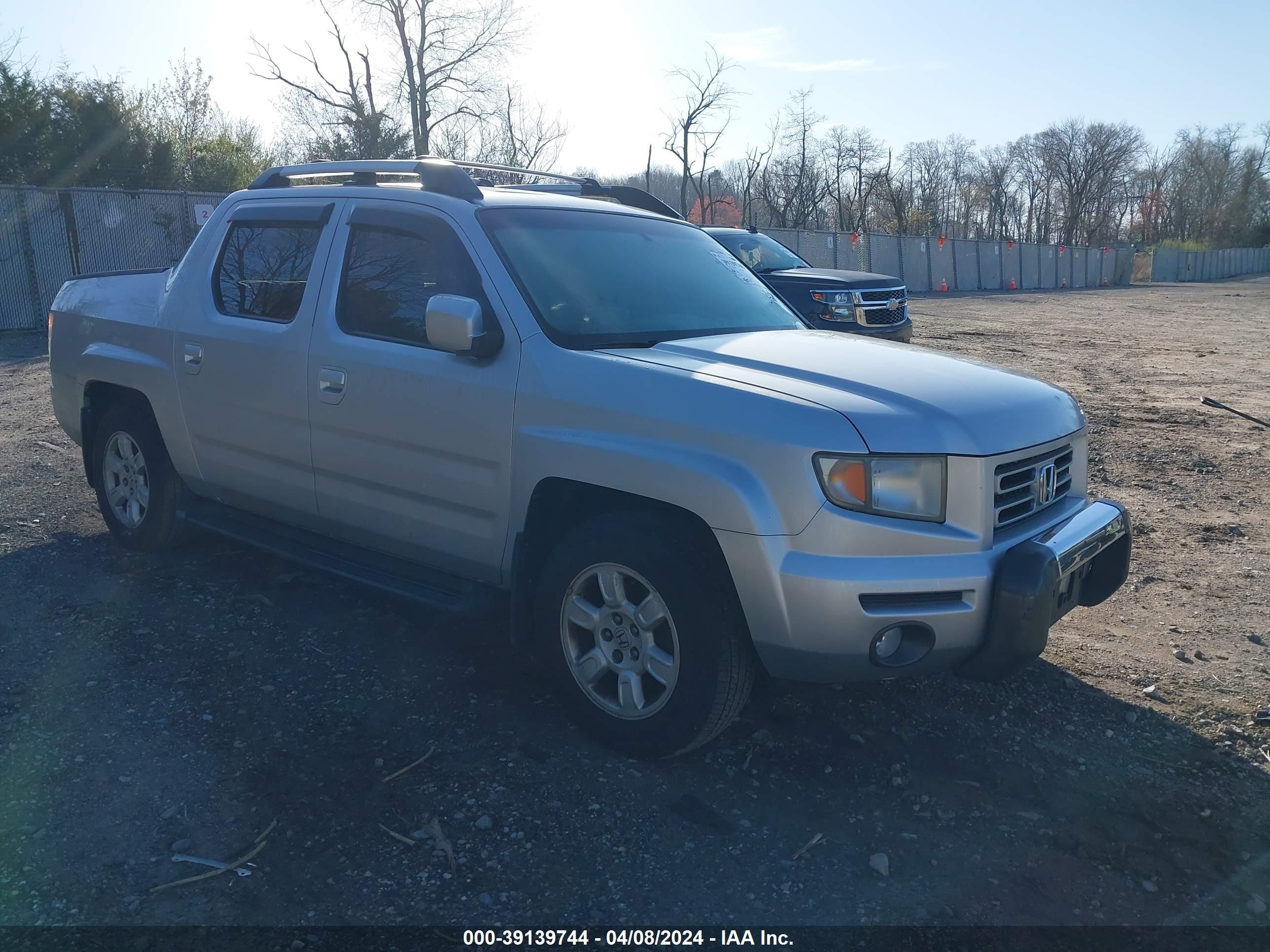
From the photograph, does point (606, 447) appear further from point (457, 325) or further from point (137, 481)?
point (137, 481)

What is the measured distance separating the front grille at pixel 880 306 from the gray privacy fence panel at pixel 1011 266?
3632 centimetres

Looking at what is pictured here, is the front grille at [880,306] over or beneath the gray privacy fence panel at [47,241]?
beneath

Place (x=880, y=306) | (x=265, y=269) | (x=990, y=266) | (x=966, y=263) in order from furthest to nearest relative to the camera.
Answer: (x=990, y=266) < (x=966, y=263) < (x=880, y=306) < (x=265, y=269)

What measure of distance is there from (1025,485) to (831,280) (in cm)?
831

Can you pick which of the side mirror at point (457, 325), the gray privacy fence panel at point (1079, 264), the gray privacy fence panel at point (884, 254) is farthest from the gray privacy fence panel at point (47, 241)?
the gray privacy fence panel at point (1079, 264)

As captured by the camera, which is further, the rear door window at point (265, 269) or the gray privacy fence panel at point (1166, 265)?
the gray privacy fence panel at point (1166, 265)

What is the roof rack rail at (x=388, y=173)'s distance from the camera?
164 inches

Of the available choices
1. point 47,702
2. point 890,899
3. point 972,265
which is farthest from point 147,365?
point 972,265

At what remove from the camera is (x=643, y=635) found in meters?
3.41

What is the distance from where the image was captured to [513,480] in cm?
367

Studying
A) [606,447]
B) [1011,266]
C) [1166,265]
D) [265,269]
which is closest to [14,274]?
[265,269]

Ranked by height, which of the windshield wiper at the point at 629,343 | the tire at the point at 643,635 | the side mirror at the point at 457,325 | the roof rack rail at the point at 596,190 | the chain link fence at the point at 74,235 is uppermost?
the chain link fence at the point at 74,235

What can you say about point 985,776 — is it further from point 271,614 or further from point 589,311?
point 271,614

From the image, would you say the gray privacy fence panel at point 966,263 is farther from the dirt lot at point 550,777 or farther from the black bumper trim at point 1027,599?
the black bumper trim at point 1027,599
